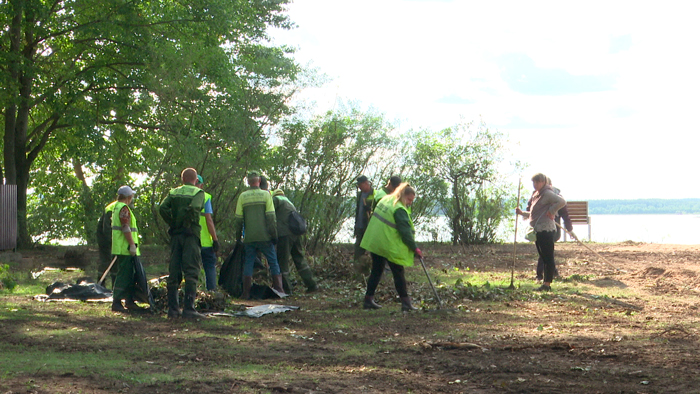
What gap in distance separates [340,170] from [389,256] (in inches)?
286

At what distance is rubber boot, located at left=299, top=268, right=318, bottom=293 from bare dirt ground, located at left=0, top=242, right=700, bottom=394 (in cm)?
35

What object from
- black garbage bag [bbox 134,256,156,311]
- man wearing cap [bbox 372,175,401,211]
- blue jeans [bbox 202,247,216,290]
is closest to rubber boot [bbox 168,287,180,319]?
black garbage bag [bbox 134,256,156,311]

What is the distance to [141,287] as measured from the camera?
400 inches

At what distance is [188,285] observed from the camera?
9492 mm

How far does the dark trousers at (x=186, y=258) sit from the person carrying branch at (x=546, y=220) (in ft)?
18.8

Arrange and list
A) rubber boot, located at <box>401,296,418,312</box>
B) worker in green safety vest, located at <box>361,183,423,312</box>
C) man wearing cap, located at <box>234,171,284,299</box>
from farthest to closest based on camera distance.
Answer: man wearing cap, located at <box>234,171,284,299</box> → rubber boot, located at <box>401,296,418,312</box> → worker in green safety vest, located at <box>361,183,423,312</box>

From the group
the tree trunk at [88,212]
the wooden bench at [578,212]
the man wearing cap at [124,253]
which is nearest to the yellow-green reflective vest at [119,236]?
the man wearing cap at [124,253]

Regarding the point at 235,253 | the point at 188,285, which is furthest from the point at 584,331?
the point at 235,253

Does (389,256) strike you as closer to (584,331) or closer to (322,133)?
(584,331)

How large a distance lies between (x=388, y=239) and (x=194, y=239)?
244 cm

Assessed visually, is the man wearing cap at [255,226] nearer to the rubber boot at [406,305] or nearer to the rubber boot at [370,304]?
the rubber boot at [370,304]

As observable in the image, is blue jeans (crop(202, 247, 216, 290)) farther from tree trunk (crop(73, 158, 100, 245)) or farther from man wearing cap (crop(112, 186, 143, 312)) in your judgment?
tree trunk (crop(73, 158, 100, 245))

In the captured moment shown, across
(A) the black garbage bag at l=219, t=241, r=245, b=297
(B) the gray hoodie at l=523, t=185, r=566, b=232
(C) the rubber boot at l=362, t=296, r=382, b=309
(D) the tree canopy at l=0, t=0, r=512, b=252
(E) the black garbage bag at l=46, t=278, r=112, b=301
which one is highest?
(D) the tree canopy at l=0, t=0, r=512, b=252

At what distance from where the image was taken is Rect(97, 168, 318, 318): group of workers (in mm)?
9406
